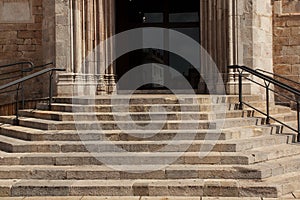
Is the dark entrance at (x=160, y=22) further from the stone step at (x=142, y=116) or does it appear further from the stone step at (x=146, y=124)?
the stone step at (x=146, y=124)

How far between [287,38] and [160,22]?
3.28 metres

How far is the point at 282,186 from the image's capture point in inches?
185

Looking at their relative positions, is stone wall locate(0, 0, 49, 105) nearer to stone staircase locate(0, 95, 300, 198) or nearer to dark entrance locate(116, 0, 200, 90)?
dark entrance locate(116, 0, 200, 90)

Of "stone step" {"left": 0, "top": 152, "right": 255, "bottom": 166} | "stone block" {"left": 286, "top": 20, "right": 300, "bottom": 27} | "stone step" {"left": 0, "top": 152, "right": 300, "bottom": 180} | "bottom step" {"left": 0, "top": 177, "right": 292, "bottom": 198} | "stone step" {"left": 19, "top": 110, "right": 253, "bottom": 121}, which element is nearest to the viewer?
"bottom step" {"left": 0, "top": 177, "right": 292, "bottom": 198}

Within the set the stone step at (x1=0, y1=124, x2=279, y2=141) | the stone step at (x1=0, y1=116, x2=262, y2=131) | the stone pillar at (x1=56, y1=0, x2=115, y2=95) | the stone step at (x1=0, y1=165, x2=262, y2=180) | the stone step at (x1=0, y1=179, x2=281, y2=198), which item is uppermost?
the stone pillar at (x1=56, y1=0, x2=115, y2=95)

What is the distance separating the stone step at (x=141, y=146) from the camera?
5.46m

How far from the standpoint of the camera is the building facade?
327 inches

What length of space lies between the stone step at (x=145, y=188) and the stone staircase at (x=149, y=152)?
12 millimetres

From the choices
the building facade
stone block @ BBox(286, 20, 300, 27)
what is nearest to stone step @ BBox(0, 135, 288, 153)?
the building facade

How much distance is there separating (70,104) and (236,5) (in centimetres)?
404

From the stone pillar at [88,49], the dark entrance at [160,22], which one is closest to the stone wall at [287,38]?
the dark entrance at [160,22]

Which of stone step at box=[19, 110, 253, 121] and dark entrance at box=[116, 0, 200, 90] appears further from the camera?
dark entrance at box=[116, 0, 200, 90]

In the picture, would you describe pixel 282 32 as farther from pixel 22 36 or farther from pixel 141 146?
pixel 22 36

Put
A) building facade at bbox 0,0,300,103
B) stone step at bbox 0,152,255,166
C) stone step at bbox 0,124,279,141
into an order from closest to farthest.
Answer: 1. stone step at bbox 0,152,255,166
2. stone step at bbox 0,124,279,141
3. building facade at bbox 0,0,300,103
